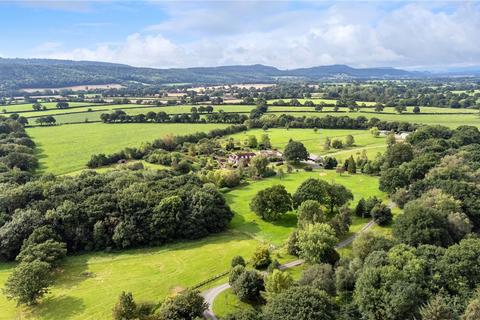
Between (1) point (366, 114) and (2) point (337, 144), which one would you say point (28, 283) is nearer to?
(2) point (337, 144)

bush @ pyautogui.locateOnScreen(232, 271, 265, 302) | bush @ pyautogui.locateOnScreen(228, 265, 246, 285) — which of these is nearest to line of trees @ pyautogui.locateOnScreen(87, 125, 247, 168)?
bush @ pyautogui.locateOnScreen(228, 265, 246, 285)

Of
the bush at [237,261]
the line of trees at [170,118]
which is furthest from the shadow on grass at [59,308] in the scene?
the line of trees at [170,118]

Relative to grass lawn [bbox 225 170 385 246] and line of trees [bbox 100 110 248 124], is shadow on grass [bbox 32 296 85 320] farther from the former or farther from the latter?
line of trees [bbox 100 110 248 124]

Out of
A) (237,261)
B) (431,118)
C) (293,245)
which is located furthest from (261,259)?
(431,118)

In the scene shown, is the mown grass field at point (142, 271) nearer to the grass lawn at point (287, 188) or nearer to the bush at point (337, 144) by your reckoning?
the grass lawn at point (287, 188)

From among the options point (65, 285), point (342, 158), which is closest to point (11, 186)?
point (65, 285)

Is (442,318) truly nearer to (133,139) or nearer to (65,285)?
(65,285)
